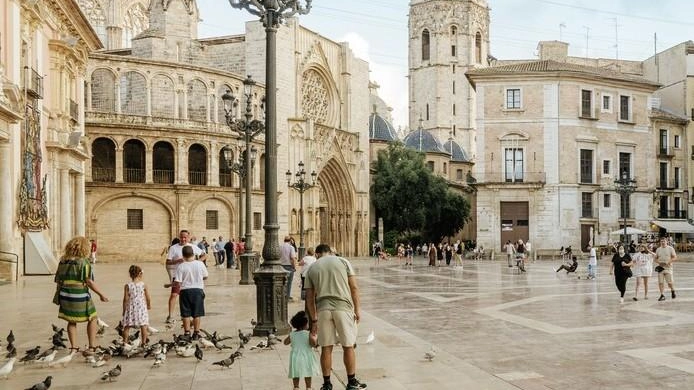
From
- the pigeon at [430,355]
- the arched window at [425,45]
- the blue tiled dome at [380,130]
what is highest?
the arched window at [425,45]

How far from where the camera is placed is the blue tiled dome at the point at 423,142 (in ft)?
248

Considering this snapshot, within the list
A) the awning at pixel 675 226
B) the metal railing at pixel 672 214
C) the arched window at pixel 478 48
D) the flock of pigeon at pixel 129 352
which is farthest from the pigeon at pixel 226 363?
the arched window at pixel 478 48

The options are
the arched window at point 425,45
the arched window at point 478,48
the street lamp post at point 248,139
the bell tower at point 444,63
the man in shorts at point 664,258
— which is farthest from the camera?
the arched window at point 478,48

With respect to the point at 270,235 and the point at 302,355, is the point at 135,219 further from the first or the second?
the point at 302,355

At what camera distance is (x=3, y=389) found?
26.3ft

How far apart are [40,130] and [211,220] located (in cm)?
1922

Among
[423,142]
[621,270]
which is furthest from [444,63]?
[621,270]

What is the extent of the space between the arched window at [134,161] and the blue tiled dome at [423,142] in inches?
1450

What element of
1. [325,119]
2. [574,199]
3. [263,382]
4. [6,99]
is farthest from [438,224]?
[263,382]

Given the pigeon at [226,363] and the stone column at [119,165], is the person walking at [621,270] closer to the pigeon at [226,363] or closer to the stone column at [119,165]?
the pigeon at [226,363]

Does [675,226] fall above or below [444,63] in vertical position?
below

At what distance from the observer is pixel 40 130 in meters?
26.2

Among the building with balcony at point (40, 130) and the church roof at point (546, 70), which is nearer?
the building with balcony at point (40, 130)

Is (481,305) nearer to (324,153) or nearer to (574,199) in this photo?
(574,199)
